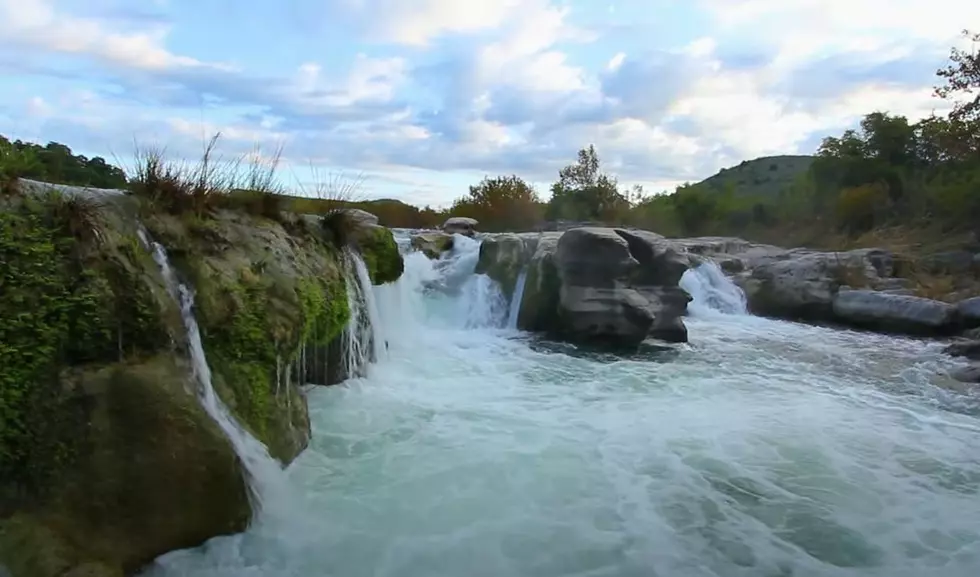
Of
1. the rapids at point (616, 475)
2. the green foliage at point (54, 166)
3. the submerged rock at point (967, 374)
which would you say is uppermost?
the green foliage at point (54, 166)

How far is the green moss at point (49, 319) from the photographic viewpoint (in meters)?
3.26

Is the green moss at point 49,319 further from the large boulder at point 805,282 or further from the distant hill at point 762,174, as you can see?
the distant hill at point 762,174

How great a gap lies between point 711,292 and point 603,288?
563cm

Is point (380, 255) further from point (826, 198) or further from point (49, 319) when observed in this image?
point (826, 198)

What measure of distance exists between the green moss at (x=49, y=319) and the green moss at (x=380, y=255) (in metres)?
4.50

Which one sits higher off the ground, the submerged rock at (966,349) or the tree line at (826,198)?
the tree line at (826,198)

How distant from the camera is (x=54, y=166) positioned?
489cm

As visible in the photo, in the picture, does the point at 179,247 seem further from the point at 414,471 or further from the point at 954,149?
the point at 954,149

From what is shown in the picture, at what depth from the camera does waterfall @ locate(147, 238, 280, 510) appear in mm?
4039

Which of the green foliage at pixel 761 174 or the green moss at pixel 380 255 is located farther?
the green foliage at pixel 761 174

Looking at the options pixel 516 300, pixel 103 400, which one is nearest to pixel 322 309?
pixel 103 400

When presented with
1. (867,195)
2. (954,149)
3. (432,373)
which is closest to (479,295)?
(432,373)

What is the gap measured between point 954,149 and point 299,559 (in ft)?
66.7

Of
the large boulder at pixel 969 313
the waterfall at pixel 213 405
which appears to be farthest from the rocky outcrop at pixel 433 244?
the large boulder at pixel 969 313
